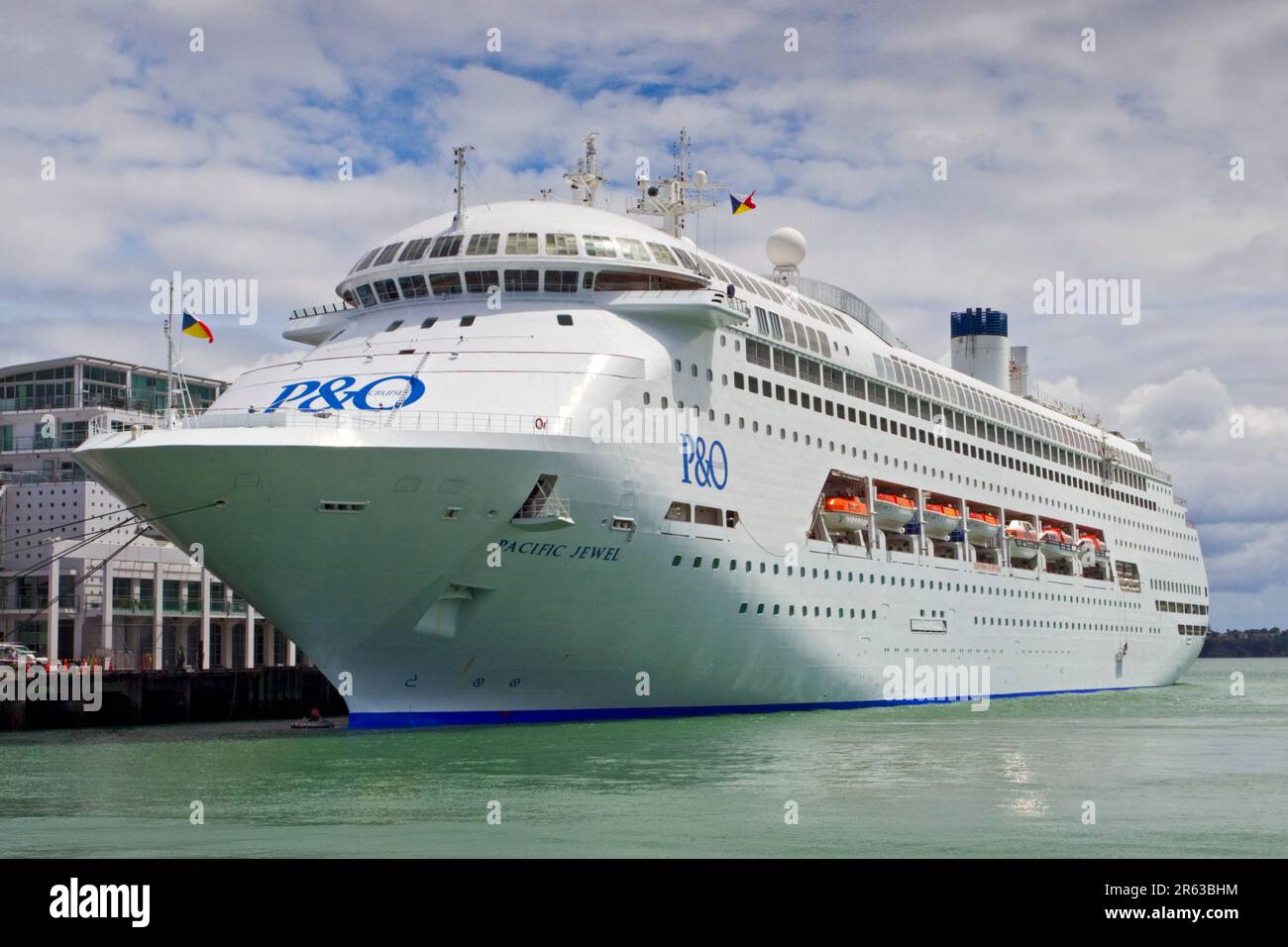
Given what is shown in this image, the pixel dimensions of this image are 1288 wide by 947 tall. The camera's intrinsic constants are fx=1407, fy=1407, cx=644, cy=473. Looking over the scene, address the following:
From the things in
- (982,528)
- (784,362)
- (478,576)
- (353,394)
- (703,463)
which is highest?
(784,362)

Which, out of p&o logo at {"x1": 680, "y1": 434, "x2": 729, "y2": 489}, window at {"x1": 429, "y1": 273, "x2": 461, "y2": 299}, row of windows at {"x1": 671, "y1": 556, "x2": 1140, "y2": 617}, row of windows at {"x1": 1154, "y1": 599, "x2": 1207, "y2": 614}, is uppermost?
window at {"x1": 429, "y1": 273, "x2": 461, "y2": 299}

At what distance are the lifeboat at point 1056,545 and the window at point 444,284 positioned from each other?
29558mm

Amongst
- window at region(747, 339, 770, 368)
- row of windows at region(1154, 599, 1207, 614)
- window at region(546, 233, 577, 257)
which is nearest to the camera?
window at region(546, 233, 577, 257)

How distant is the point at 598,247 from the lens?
34.2 m

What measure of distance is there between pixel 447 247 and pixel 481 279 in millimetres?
1358

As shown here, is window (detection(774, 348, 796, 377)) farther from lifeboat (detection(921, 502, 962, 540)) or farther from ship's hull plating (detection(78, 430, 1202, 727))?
lifeboat (detection(921, 502, 962, 540))

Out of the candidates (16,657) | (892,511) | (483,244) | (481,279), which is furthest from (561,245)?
(16,657)

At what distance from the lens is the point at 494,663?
30.1m

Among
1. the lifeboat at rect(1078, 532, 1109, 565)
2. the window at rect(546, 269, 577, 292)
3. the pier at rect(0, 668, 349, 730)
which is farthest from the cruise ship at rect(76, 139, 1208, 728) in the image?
the lifeboat at rect(1078, 532, 1109, 565)

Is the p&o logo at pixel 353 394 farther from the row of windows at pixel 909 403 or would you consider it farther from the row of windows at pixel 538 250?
the row of windows at pixel 909 403

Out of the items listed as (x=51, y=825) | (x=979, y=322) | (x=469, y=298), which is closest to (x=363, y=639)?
(x=469, y=298)

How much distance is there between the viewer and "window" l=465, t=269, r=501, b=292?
110 ft

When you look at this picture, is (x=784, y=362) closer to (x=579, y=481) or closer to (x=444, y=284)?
(x=444, y=284)

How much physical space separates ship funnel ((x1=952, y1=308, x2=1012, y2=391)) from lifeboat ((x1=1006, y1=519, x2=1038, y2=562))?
11656mm
